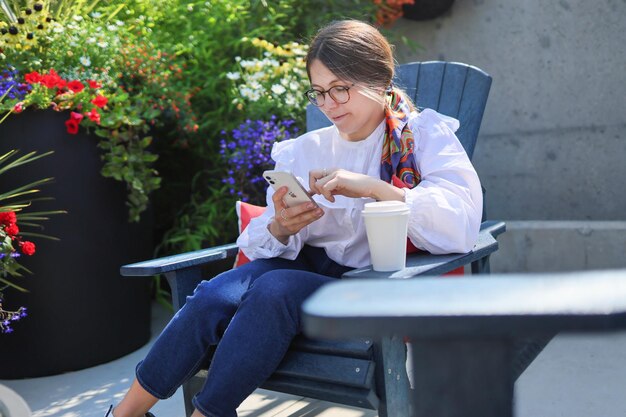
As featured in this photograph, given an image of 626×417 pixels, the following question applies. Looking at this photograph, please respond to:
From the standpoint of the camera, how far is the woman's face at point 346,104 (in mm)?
2139

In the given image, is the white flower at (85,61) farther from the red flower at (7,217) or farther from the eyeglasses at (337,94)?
the eyeglasses at (337,94)

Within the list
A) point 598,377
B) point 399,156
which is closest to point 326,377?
point 399,156

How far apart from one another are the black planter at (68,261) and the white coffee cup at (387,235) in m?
1.53

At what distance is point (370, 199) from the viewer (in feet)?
7.18

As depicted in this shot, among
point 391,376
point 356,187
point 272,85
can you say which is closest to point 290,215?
point 356,187

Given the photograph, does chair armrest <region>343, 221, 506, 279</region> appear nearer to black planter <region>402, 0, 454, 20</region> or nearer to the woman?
the woman

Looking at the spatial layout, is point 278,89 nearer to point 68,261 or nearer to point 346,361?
point 68,261

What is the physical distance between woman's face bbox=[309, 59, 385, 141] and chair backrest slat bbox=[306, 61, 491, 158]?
1.49 ft

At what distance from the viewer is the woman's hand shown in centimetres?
199

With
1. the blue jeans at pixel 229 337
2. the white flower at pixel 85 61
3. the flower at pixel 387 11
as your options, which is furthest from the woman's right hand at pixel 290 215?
the flower at pixel 387 11

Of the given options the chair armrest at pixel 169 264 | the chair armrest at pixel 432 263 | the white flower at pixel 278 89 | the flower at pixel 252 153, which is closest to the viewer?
the chair armrest at pixel 432 263

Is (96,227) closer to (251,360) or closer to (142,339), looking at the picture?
(142,339)

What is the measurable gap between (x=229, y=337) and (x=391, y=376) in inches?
15.1

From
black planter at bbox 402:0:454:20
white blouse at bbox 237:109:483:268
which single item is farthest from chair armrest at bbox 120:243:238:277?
black planter at bbox 402:0:454:20
